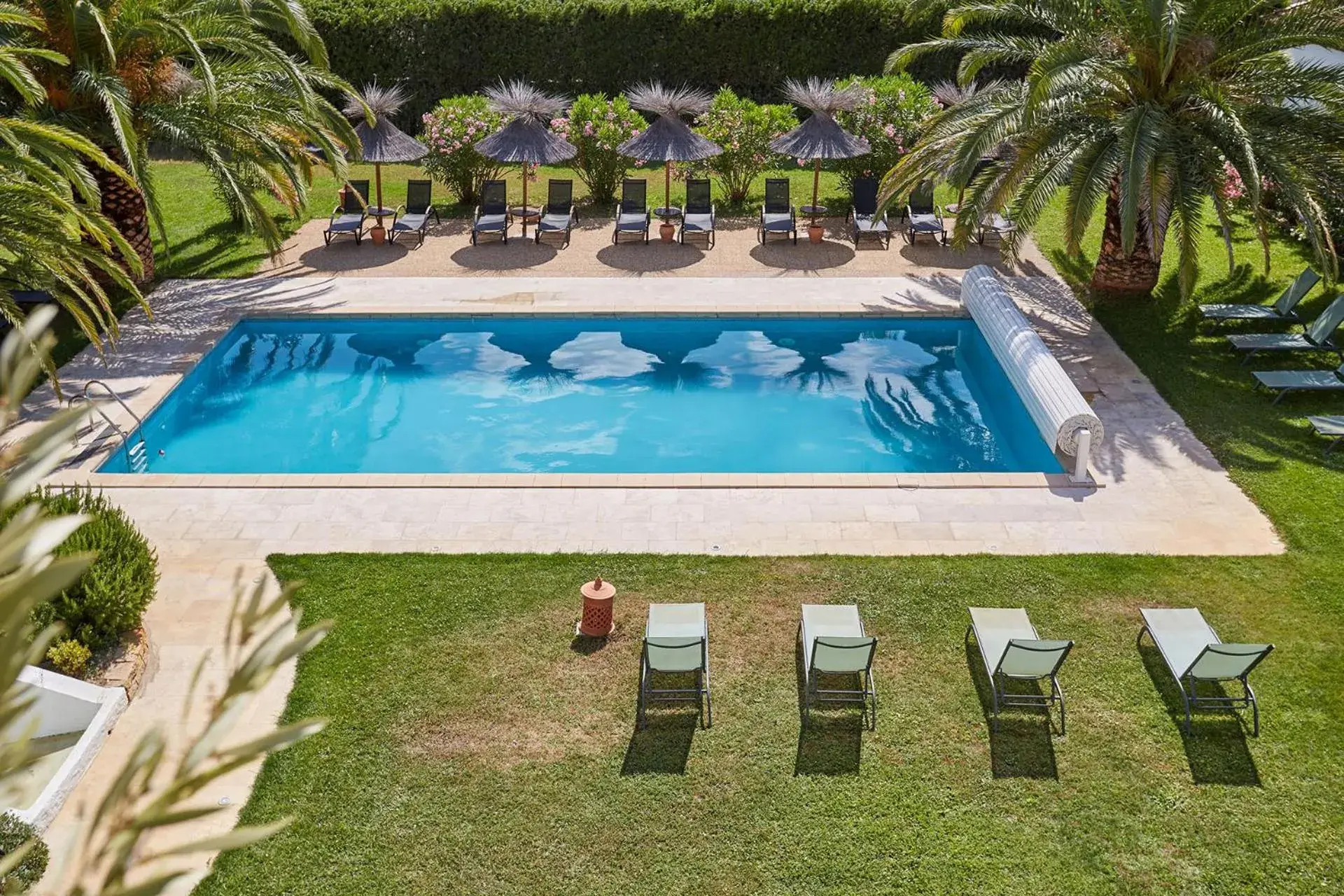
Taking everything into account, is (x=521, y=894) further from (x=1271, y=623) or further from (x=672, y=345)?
(x=672, y=345)

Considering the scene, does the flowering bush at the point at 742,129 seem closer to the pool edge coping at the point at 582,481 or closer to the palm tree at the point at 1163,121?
the palm tree at the point at 1163,121

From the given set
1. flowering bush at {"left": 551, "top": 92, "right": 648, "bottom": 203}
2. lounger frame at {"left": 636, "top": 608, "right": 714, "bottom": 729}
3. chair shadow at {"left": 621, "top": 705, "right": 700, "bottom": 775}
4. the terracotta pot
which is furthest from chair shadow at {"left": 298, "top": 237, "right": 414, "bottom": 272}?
chair shadow at {"left": 621, "top": 705, "right": 700, "bottom": 775}

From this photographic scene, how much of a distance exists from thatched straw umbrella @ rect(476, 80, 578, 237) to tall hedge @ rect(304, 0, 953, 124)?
728 centimetres

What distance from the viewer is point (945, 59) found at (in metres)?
29.0

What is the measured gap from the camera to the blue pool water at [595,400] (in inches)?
600

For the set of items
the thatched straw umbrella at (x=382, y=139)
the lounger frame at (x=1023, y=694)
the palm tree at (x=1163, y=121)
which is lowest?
the lounger frame at (x=1023, y=694)

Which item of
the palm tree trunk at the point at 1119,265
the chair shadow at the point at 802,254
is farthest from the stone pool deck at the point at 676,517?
the chair shadow at the point at 802,254

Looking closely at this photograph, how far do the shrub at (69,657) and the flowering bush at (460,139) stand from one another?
1516 cm

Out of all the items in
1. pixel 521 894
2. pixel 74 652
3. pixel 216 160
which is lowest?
pixel 521 894

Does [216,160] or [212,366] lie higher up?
[216,160]

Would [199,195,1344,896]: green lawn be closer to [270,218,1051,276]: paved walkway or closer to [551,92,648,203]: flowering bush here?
[270,218,1051,276]: paved walkway

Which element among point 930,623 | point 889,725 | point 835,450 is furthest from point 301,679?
point 835,450

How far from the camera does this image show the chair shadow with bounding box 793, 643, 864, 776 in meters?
9.07

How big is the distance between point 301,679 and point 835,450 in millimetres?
7987
